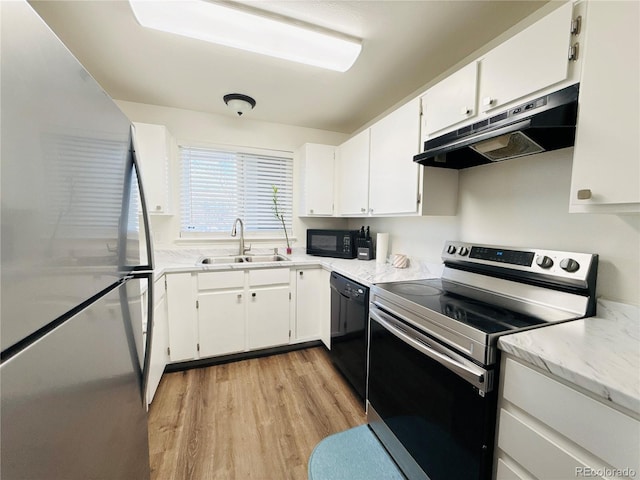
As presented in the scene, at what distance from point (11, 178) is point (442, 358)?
1.31m

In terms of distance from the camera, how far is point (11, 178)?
411 mm

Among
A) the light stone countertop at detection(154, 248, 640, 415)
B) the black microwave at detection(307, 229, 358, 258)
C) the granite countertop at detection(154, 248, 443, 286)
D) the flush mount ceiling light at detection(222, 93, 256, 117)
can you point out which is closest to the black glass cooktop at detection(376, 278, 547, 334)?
Result: the light stone countertop at detection(154, 248, 640, 415)

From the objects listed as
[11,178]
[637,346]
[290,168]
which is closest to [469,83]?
[637,346]

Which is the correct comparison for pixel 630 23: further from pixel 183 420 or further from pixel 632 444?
pixel 183 420

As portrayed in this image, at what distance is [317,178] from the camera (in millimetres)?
2916

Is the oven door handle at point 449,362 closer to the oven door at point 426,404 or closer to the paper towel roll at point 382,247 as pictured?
the oven door at point 426,404

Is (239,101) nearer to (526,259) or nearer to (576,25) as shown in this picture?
(576,25)

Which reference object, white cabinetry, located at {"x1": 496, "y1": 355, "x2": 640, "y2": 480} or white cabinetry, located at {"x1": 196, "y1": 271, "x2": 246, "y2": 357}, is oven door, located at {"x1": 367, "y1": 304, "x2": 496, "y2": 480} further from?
white cabinetry, located at {"x1": 196, "y1": 271, "x2": 246, "y2": 357}

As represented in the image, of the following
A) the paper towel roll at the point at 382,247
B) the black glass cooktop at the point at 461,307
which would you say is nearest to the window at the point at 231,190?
the paper towel roll at the point at 382,247

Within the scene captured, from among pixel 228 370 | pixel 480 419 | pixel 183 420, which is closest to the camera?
pixel 480 419

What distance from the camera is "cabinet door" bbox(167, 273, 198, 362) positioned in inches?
84.9

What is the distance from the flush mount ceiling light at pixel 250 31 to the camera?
1345 millimetres

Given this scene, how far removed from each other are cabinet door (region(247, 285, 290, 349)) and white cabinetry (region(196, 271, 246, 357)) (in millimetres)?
80

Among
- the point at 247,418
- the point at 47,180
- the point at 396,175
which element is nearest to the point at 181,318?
the point at 247,418
